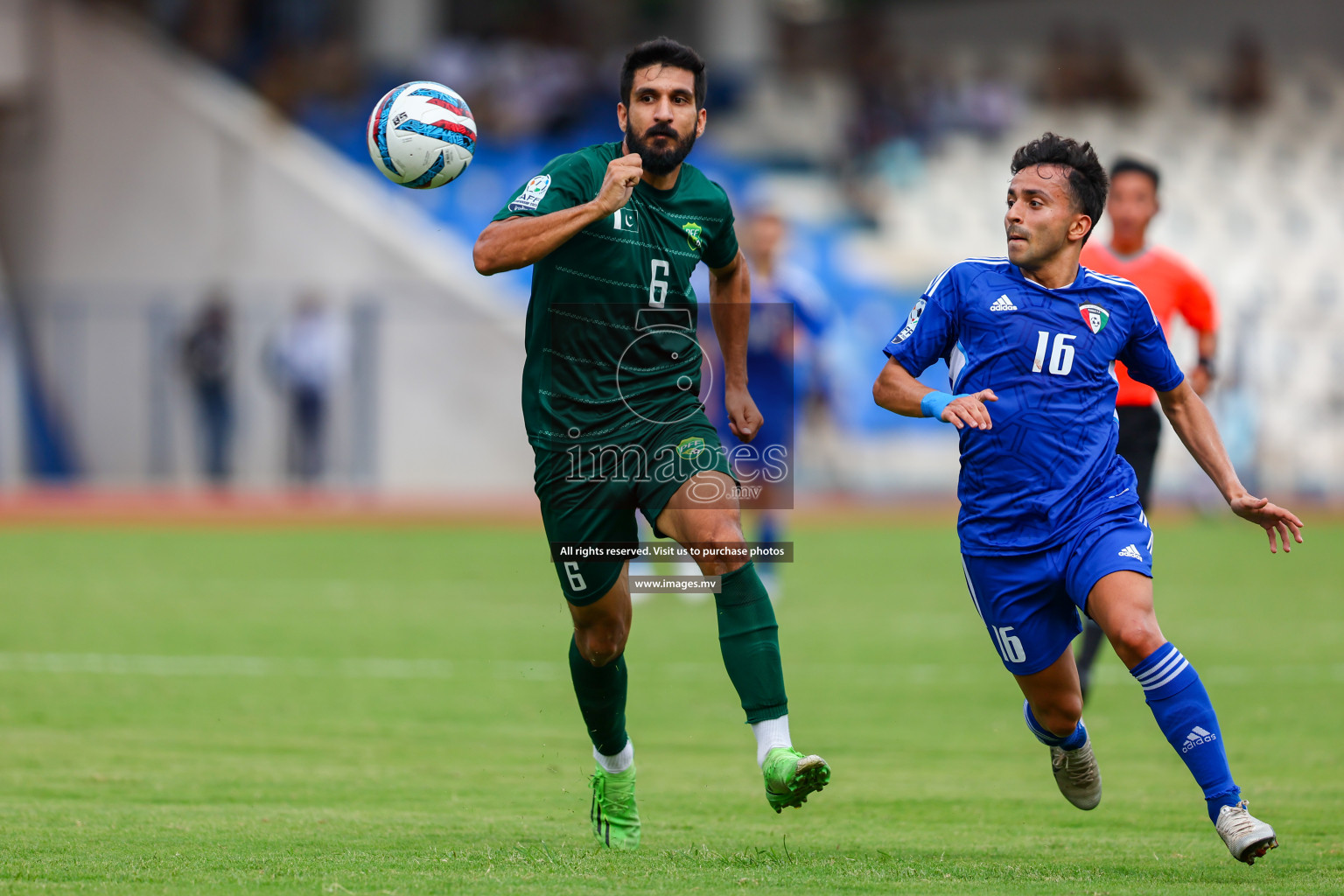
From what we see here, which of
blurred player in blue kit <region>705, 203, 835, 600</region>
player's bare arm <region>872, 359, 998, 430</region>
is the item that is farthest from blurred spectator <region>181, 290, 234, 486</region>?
player's bare arm <region>872, 359, 998, 430</region>

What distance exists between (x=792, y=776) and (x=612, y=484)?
1.22m

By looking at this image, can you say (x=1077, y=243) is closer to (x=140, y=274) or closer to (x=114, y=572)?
(x=114, y=572)

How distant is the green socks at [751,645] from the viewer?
5586 millimetres

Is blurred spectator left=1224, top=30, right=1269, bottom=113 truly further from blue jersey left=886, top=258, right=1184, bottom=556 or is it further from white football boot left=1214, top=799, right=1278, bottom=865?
white football boot left=1214, top=799, right=1278, bottom=865

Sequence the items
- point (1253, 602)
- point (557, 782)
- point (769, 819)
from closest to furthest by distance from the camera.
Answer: point (769, 819)
point (557, 782)
point (1253, 602)

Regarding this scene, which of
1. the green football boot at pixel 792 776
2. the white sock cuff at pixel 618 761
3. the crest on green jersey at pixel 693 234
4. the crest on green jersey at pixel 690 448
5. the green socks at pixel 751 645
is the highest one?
the crest on green jersey at pixel 693 234

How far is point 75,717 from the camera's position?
332 inches

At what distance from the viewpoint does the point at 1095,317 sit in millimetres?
5777

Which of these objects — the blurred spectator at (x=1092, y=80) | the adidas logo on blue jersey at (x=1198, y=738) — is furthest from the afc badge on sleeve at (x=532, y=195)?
the blurred spectator at (x=1092, y=80)

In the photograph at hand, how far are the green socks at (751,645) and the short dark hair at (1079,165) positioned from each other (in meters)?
1.66

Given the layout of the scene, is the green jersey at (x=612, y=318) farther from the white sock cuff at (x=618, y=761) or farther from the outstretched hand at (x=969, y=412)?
the white sock cuff at (x=618, y=761)

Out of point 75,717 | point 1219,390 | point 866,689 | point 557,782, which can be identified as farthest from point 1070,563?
point 1219,390

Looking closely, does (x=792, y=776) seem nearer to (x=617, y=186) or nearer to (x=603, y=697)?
(x=603, y=697)

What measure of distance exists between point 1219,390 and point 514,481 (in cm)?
1016
